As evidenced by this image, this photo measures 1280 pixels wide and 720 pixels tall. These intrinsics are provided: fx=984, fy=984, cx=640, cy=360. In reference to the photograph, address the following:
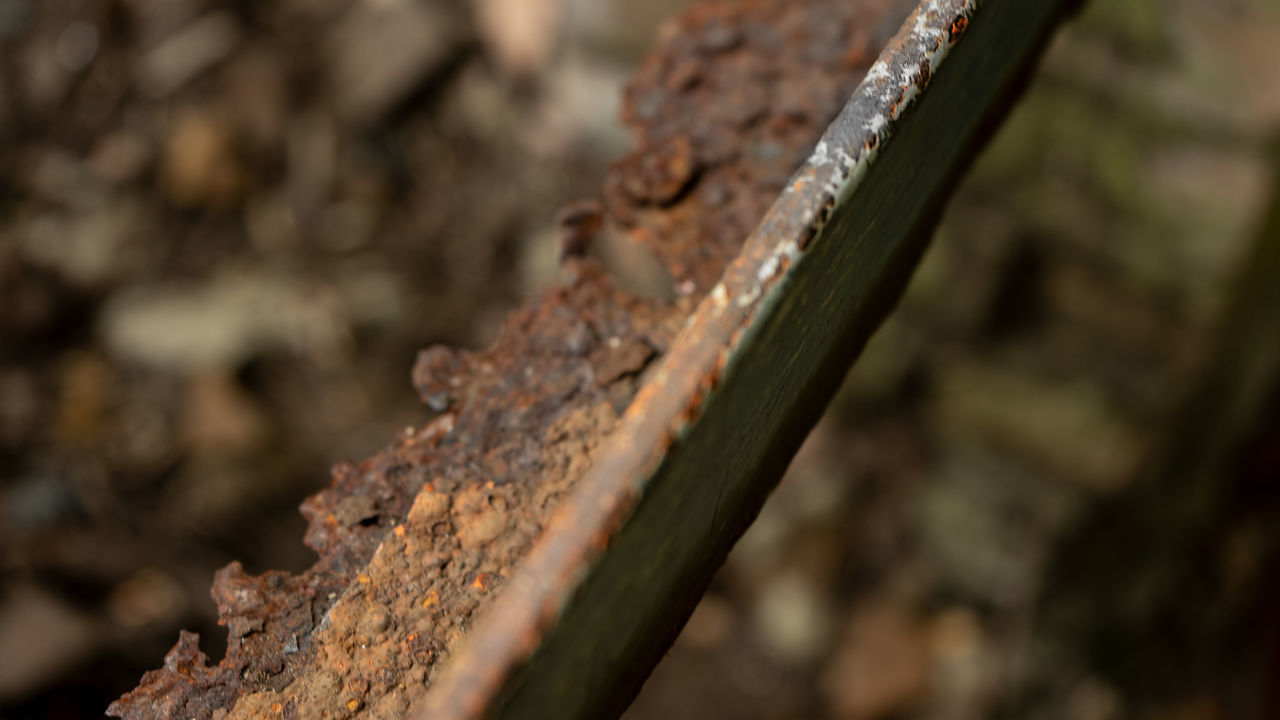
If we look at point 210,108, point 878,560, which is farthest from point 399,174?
point 878,560

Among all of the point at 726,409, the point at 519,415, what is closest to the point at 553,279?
the point at 519,415

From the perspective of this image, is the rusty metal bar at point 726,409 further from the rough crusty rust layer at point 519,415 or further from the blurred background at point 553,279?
the blurred background at point 553,279

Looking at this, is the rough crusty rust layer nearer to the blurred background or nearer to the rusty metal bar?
the rusty metal bar

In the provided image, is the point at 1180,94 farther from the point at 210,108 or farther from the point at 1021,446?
the point at 210,108

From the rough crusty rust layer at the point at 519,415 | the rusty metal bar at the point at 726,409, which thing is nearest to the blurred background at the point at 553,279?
the rough crusty rust layer at the point at 519,415

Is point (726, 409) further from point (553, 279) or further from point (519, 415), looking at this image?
point (553, 279)

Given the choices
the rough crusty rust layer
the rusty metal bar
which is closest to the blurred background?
the rough crusty rust layer
